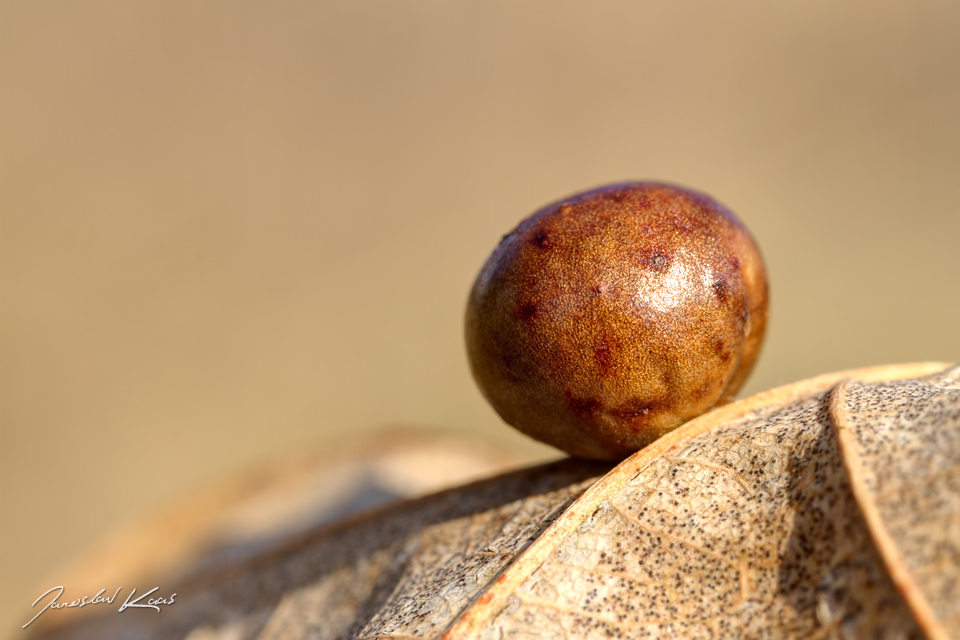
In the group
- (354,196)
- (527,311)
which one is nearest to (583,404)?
(527,311)

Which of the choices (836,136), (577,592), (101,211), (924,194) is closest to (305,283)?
(101,211)

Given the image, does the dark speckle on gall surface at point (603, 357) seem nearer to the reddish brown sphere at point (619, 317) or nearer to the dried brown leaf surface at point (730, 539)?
the reddish brown sphere at point (619, 317)

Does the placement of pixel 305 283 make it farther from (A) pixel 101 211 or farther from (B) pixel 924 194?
(B) pixel 924 194

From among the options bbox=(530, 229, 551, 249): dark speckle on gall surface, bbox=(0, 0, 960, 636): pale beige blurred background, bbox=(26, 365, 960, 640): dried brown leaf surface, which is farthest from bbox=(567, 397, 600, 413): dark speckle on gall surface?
bbox=(0, 0, 960, 636): pale beige blurred background

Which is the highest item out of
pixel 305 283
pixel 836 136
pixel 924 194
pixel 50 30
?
pixel 50 30

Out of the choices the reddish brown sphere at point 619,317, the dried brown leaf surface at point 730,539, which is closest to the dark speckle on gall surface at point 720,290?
the reddish brown sphere at point 619,317

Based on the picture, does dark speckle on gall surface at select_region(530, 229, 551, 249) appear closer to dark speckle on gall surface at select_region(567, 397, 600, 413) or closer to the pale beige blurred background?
dark speckle on gall surface at select_region(567, 397, 600, 413)
